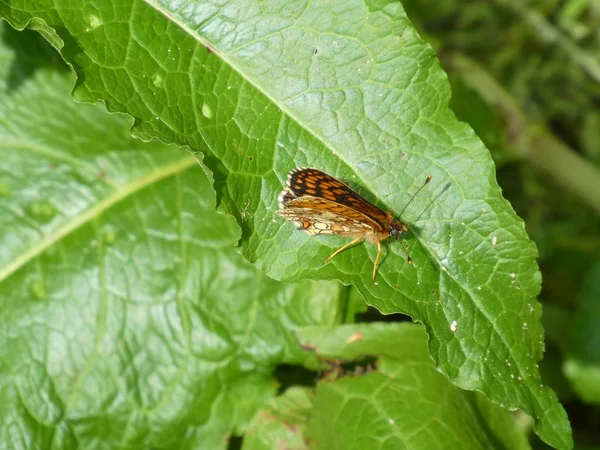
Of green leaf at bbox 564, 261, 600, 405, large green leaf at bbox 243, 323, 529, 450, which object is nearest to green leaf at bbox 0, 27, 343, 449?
large green leaf at bbox 243, 323, 529, 450

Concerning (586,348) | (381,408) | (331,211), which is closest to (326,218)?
(331,211)

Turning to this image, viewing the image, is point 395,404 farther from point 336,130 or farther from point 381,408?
point 336,130

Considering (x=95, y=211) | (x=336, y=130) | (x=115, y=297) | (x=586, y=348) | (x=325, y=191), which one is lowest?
(x=115, y=297)

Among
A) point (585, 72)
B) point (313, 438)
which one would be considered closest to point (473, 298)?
point (313, 438)

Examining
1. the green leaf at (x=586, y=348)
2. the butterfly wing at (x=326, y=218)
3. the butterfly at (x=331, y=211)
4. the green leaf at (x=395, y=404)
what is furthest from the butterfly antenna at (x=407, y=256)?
the green leaf at (x=586, y=348)

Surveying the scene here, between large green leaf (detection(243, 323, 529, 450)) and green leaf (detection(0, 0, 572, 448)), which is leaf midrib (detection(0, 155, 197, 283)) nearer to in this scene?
green leaf (detection(0, 0, 572, 448))

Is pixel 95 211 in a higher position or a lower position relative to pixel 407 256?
lower

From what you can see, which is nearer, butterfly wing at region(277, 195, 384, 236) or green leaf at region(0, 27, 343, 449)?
butterfly wing at region(277, 195, 384, 236)

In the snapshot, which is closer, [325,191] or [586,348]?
[325,191]
